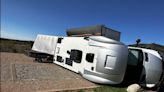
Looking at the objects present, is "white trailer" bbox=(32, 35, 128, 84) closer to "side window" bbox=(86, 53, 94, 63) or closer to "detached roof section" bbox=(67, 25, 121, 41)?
"side window" bbox=(86, 53, 94, 63)

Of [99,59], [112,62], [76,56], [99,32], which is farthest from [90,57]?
[99,32]

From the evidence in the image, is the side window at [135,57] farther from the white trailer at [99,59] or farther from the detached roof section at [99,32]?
the detached roof section at [99,32]

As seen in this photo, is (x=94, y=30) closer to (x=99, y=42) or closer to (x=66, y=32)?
(x=99, y=42)

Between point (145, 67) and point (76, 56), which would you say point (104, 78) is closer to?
point (145, 67)

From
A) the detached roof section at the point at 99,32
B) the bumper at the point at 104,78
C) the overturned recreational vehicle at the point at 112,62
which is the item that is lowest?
the bumper at the point at 104,78

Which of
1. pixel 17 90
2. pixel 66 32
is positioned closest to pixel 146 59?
pixel 17 90

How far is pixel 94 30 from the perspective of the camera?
40.7 ft

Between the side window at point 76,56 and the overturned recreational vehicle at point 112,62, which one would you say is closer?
the overturned recreational vehicle at point 112,62

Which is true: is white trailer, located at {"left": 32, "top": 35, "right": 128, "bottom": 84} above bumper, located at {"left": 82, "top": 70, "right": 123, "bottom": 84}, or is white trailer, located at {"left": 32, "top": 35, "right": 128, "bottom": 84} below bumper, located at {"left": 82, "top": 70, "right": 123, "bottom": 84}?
above

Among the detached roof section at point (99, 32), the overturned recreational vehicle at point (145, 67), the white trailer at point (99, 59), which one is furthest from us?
the detached roof section at point (99, 32)

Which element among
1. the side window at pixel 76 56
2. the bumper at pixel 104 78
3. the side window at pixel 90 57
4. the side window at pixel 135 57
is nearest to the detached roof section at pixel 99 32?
the side window at pixel 76 56

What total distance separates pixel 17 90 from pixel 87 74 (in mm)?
4150

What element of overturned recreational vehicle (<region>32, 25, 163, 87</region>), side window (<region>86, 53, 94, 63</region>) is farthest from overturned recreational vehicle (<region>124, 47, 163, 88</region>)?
side window (<region>86, 53, 94, 63</region>)

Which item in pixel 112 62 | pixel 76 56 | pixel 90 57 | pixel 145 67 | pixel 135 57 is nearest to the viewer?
pixel 112 62
